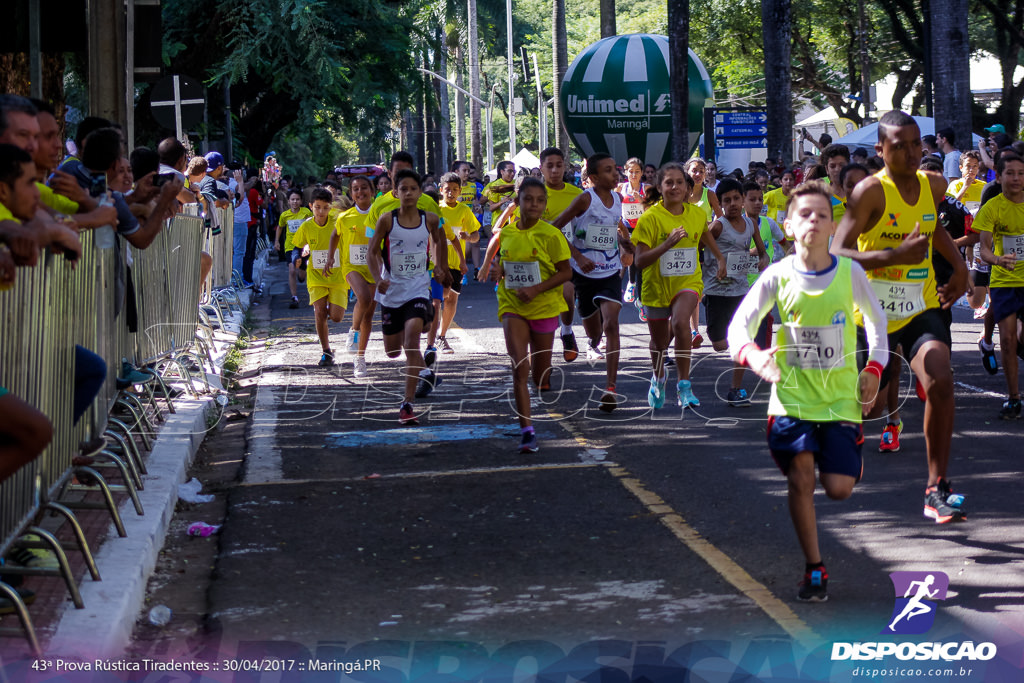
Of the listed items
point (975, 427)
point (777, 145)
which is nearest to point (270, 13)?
point (777, 145)

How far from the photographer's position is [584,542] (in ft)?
21.1

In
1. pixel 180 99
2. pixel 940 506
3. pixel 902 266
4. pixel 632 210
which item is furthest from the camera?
pixel 632 210

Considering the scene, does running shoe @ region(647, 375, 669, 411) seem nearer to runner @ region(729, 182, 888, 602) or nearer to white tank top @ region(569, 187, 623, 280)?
white tank top @ region(569, 187, 623, 280)

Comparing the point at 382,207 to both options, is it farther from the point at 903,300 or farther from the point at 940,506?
the point at 940,506

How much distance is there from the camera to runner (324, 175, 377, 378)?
1279 cm

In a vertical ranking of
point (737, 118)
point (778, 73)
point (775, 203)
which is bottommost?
point (775, 203)

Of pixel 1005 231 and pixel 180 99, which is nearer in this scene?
pixel 1005 231

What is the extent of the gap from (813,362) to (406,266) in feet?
17.9

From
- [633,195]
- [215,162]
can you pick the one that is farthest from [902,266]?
[633,195]

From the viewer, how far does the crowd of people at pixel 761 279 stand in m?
5.52

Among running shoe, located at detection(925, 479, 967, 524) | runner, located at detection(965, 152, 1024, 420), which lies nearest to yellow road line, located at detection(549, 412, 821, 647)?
running shoe, located at detection(925, 479, 967, 524)

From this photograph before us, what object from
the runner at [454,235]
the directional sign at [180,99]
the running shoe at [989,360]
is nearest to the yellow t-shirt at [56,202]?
the runner at [454,235]

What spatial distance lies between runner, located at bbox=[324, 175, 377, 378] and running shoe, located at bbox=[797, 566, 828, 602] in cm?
752

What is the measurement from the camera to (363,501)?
7.46 metres
